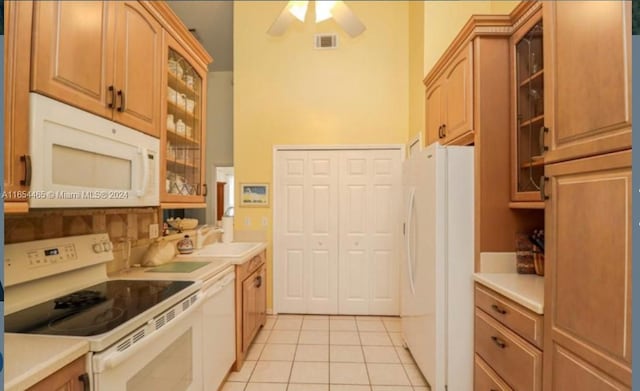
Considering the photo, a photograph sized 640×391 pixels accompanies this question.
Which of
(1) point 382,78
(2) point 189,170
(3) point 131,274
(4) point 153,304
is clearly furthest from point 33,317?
(1) point 382,78

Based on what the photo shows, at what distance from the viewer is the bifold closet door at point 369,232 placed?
362cm

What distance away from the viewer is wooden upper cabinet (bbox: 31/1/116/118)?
3.46ft

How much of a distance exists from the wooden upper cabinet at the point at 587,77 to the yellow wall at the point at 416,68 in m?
1.88

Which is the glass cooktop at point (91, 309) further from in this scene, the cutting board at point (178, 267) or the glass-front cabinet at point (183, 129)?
the glass-front cabinet at point (183, 129)

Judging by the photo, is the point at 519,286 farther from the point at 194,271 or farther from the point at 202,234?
the point at 202,234

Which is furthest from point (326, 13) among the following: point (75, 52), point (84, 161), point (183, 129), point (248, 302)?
point (248, 302)

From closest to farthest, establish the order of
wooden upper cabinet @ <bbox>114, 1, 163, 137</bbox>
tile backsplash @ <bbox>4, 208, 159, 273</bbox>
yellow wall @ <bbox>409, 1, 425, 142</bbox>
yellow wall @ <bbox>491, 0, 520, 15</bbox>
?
1. tile backsplash @ <bbox>4, 208, 159, 273</bbox>
2. wooden upper cabinet @ <bbox>114, 1, 163, 137</bbox>
3. yellow wall @ <bbox>491, 0, 520, 15</bbox>
4. yellow wall @ <bbox>409, 1, 425, 142</bbox>

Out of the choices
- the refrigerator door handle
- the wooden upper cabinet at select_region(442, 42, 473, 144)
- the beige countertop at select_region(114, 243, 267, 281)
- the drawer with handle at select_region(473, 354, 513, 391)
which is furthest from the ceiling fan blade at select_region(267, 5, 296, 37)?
the drawer with handle at select_region(473, 354, 513, 391)

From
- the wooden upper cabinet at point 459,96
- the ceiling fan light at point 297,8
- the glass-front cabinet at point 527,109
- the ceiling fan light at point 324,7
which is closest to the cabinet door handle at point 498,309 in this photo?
the glass-front cabinet at point 527,109

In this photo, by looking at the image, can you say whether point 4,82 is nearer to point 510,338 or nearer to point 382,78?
point 510,338

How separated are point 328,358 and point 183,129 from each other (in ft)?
7.31

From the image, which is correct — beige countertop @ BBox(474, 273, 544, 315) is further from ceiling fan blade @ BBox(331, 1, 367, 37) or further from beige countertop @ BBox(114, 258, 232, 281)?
ceiling fan blade @ BBox(331, 1, 367, 37)

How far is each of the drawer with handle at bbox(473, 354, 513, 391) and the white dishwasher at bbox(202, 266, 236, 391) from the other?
1.64m

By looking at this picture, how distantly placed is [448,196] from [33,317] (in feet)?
7.06
